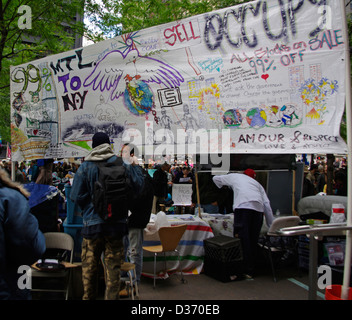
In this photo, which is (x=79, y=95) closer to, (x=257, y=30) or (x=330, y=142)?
(x=257, y=30)

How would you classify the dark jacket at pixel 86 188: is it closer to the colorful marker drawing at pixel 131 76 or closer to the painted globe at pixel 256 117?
the colorful marker drawing at pixel 131 76

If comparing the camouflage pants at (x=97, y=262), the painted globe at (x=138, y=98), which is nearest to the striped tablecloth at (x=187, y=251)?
the camouflage pants at (x=97, y=262)

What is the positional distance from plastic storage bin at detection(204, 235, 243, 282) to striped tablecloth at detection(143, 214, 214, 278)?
12.5 inches

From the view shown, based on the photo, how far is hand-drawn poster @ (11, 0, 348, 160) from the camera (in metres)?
3.61

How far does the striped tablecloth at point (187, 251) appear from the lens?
216 inches

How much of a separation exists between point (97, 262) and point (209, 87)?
2.63 meters

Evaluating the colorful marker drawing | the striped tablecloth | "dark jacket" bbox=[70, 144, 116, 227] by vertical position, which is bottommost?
the striped tablecloth

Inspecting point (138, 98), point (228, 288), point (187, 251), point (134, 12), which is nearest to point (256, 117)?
point (138, 98)

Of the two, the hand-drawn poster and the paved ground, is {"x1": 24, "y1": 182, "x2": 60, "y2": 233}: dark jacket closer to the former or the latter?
the hand-drawn poster

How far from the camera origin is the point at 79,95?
5.35 metres

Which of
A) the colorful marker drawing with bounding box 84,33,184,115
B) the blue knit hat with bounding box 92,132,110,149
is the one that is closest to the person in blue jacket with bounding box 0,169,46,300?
the blue knit hat with bounding box 92,132,110,149

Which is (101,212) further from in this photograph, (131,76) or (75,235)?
(131,76)

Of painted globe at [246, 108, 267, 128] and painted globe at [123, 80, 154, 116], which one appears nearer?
painted globe at [246, 108, 267, 128]

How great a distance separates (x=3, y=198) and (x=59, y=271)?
254 centimetres
